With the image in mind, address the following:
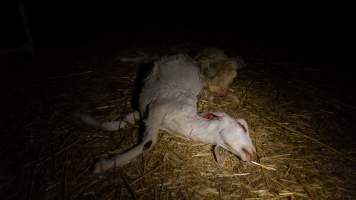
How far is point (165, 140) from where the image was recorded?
3699 millimetres

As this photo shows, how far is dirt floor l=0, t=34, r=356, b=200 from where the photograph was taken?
124 inches

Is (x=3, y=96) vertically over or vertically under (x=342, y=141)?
over

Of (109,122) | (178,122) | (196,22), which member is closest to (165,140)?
(178,122)

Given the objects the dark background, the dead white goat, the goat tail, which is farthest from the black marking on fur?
the dark background

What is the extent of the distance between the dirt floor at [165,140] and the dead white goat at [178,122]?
0.13 metres

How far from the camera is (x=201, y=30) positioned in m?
6.93

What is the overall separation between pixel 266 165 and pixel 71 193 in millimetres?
1916

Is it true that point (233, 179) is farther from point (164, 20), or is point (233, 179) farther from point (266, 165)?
point (164, 20)

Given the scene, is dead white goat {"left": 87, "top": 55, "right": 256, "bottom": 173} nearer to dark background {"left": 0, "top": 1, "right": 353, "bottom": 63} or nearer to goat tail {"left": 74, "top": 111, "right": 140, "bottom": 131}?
goat tail {"left": 74, "top": 111, "right": 140, "bottom": 131}

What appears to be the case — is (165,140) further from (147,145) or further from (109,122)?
(109,122)

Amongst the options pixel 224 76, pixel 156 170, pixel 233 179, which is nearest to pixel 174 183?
pixel 156 170

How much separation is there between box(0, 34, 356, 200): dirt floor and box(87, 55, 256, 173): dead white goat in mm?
128

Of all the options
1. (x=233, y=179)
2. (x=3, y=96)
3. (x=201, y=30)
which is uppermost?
(x=201, y=30)

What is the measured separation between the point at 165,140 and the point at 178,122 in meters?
0.27
